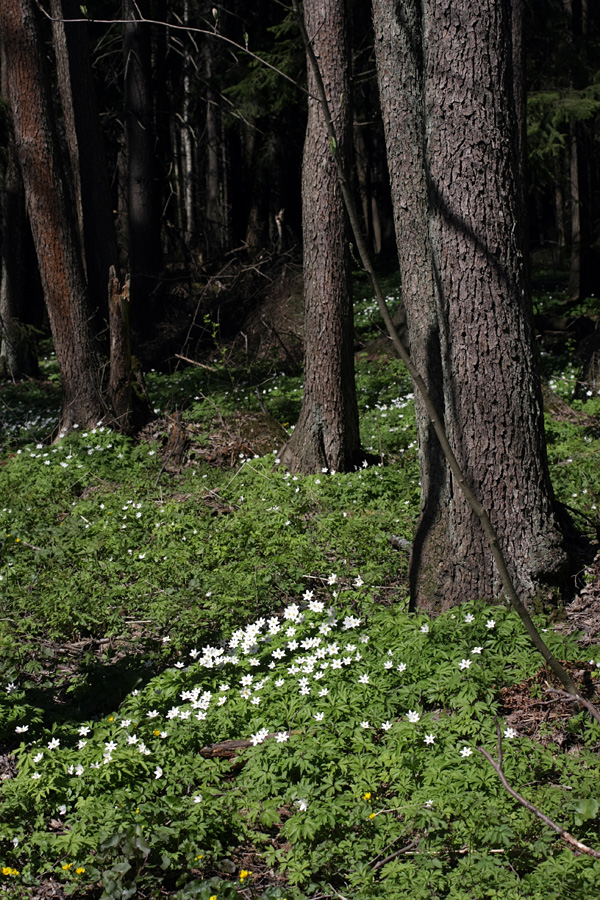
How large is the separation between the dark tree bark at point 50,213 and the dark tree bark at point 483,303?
19.2 feet

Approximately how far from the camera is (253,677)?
431cm

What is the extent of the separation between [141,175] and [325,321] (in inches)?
343

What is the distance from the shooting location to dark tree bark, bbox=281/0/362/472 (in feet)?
24.0

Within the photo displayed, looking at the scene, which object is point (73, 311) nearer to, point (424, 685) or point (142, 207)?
point (142, 207)

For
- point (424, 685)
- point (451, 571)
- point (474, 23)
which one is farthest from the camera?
point (451, 571)

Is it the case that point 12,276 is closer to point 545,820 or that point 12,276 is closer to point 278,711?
point 278,711

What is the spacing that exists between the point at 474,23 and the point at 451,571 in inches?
123

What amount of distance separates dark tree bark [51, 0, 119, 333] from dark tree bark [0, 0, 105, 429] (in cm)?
137

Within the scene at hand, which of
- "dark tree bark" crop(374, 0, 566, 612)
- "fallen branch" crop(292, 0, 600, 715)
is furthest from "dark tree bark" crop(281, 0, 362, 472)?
"fallen branch" crop(292, 0, 600, 715)

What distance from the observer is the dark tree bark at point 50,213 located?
9109 millimetres

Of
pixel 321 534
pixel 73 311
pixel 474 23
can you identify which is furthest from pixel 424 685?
pixel 73 311

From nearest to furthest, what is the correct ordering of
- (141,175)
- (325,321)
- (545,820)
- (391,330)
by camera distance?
(391,330), (545,820), (325,321), (141,175)

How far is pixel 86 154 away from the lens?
36.9 feet

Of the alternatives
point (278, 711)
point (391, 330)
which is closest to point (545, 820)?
point (278, 711)
